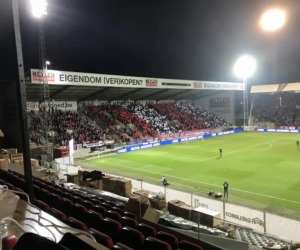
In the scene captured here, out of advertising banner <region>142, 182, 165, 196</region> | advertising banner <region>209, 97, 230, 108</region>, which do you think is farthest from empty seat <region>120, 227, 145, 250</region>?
advertising banner <region>209, 97, 230, 108</region>

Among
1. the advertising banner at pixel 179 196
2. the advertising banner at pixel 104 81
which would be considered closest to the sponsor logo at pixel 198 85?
the advertising banner at pixel 104 81

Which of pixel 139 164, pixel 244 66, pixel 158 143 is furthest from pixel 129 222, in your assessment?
pixel 244 66

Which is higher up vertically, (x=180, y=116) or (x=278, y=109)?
(x=278, y=109)

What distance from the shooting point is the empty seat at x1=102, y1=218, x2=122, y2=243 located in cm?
→ 514

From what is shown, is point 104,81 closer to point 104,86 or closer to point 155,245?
point 104,86

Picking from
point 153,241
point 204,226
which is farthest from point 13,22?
point 204,226

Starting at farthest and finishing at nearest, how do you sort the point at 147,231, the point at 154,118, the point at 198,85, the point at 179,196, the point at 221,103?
1. the point at 221,103
2. the point at 154,118
3. the point at 198,85
4. the point at 179,196
5. the point at 147,231

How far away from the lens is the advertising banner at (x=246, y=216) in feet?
36.4

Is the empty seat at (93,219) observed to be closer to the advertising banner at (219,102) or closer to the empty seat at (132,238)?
the empty seat at (132,238)

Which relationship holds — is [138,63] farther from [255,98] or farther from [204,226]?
[204,226]

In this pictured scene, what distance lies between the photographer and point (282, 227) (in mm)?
10438

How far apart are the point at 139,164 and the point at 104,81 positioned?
12.3m

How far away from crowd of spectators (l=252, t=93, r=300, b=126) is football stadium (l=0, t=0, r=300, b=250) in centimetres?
23

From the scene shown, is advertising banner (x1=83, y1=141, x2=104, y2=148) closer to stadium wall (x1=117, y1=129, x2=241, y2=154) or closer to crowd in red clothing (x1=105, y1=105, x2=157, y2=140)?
stadium wall (x1=117, y1=129, x2=241, y2=154)
